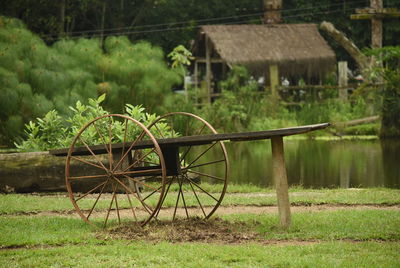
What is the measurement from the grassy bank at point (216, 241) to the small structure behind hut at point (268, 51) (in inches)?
758

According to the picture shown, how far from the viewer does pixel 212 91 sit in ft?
101

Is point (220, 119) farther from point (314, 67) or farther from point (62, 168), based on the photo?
point (62, 168)

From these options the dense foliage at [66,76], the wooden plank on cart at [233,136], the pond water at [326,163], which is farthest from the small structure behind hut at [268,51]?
the wooden plank on cart at [233,136]

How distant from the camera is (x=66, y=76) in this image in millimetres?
16344

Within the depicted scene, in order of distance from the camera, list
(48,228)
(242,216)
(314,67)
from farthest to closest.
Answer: (314,67)
(242,216)
(48,228)

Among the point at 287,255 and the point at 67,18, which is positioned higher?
the point at 67,18

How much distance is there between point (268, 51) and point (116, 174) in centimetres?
2169

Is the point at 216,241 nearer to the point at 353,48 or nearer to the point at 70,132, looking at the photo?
the point at 70,132

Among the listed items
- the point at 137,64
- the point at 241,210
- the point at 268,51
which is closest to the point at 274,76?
the point at 268,51

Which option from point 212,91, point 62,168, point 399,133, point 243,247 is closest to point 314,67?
point 212,91

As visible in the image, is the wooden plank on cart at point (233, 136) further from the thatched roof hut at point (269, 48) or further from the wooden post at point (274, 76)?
the thatched roof hut at point (269, 48)

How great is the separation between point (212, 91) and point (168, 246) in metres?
24.3

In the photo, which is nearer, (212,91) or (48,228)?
(48,228)

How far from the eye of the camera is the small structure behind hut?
93.2 ft
